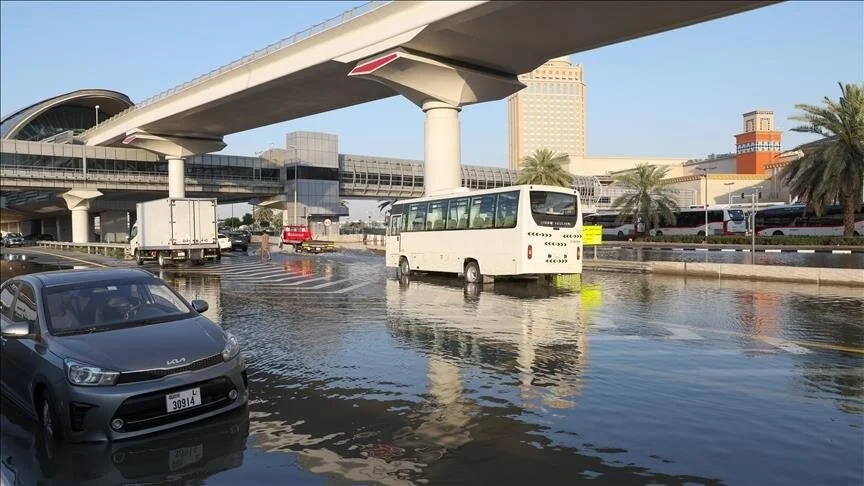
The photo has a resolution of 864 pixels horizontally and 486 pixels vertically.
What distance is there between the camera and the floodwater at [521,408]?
16.5ft

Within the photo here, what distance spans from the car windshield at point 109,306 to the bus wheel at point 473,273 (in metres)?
14.2

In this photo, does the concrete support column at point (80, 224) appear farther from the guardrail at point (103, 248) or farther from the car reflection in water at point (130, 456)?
the car reflection in water at point (130, 456)

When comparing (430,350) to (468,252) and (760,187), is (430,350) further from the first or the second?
(760,187)

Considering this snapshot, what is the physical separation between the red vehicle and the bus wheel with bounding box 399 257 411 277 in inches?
985

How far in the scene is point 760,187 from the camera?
90.1 m

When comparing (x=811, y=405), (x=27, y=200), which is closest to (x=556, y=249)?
(x=811, y=405)

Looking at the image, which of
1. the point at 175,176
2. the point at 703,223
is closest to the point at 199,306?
the point at 175,176

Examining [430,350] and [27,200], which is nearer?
[430,350]

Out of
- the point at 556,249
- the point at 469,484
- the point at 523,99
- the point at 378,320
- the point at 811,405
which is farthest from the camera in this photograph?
the point at 523,99

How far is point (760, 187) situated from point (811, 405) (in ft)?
310

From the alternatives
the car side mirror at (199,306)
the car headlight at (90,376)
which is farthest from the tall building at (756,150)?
the car headlight at (90,376)

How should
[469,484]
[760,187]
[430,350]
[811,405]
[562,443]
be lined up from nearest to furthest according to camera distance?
1. [469,484]
2. [562,443]
3. [811,405]
4. [430,350]
5. [760,187]

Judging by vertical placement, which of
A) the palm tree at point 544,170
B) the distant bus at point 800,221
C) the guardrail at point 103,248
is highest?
the palm tree at point 544,170

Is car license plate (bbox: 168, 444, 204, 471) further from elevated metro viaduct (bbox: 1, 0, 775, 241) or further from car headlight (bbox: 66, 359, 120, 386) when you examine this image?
elevated metro viaduct (bbox: 1, 0, 775, 241)
